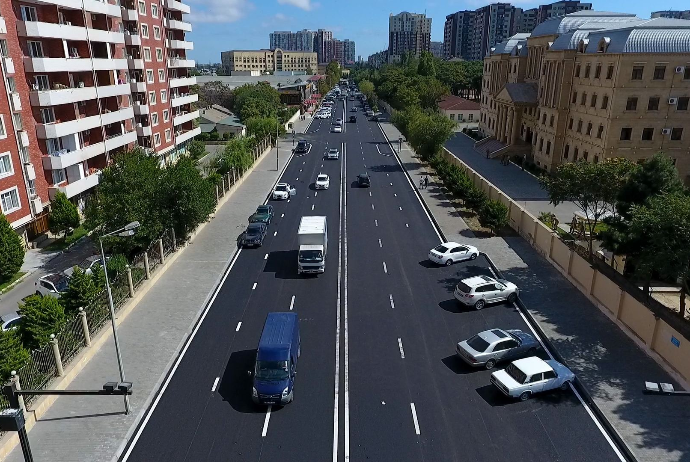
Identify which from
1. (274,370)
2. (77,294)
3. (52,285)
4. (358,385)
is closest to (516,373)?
(358,385)

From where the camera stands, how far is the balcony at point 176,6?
6123 cm

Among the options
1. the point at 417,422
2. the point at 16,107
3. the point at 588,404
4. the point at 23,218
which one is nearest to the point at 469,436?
the point at 417,422

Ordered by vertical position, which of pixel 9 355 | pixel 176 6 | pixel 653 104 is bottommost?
pixel 9 355

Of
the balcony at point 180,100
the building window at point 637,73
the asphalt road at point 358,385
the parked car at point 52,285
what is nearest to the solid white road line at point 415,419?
the asphalt road at point 358,385

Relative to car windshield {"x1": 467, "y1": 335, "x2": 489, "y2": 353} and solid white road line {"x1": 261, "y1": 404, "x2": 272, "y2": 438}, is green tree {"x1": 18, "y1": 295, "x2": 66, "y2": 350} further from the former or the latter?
car windshield {"x1": 467, "y1": 335, "x2": 489, "y2": 353}

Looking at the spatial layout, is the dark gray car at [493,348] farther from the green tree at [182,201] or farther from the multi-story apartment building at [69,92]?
the multi-story apartment building at [69,92]

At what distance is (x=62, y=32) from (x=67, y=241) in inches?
654

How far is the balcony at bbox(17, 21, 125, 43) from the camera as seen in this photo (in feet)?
112

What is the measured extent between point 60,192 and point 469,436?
112ft

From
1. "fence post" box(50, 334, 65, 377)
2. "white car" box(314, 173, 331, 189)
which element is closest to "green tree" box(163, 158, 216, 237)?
"fence post" box(50, 334, 65, 377)

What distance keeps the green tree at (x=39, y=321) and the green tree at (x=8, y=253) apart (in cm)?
1045

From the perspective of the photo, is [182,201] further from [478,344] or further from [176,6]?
[176,6]

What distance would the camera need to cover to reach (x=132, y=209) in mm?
29297

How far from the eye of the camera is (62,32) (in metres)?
37.4
